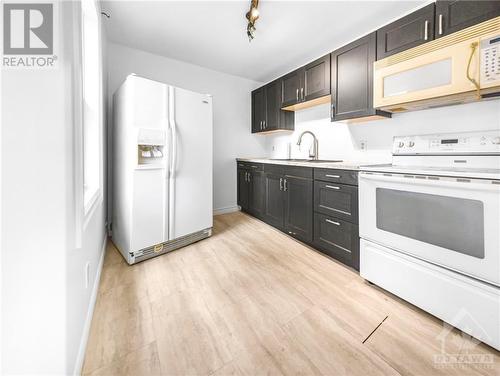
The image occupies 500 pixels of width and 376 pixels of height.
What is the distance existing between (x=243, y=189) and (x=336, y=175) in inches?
76.6

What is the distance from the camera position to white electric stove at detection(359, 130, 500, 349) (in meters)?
1.19

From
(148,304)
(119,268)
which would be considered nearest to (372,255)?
Result: (148,304)

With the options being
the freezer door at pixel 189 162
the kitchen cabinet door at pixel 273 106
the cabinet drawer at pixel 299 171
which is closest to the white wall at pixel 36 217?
the freezer door at pixel 189 162

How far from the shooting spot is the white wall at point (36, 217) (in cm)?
75

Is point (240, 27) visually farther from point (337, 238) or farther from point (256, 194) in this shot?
point (337, 238)

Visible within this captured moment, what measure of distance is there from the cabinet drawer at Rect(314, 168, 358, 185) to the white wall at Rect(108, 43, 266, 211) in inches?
76.2

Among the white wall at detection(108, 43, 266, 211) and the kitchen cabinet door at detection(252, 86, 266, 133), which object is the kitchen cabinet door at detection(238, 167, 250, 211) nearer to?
the white wall at detection(108, 43, 266, 211)

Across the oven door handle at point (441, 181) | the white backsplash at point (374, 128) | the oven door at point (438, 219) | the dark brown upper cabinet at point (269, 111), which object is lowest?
the oven door at point (438, 219)

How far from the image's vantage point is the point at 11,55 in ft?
2.47

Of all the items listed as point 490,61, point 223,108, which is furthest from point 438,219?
point 223,108

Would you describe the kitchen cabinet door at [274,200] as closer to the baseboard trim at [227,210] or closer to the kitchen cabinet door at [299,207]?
the kitchen cabinet door at [299,207]

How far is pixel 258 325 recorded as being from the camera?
53.8 inches

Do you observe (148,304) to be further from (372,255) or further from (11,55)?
(372,255)

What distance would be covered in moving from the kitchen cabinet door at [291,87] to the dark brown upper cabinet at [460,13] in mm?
1480
